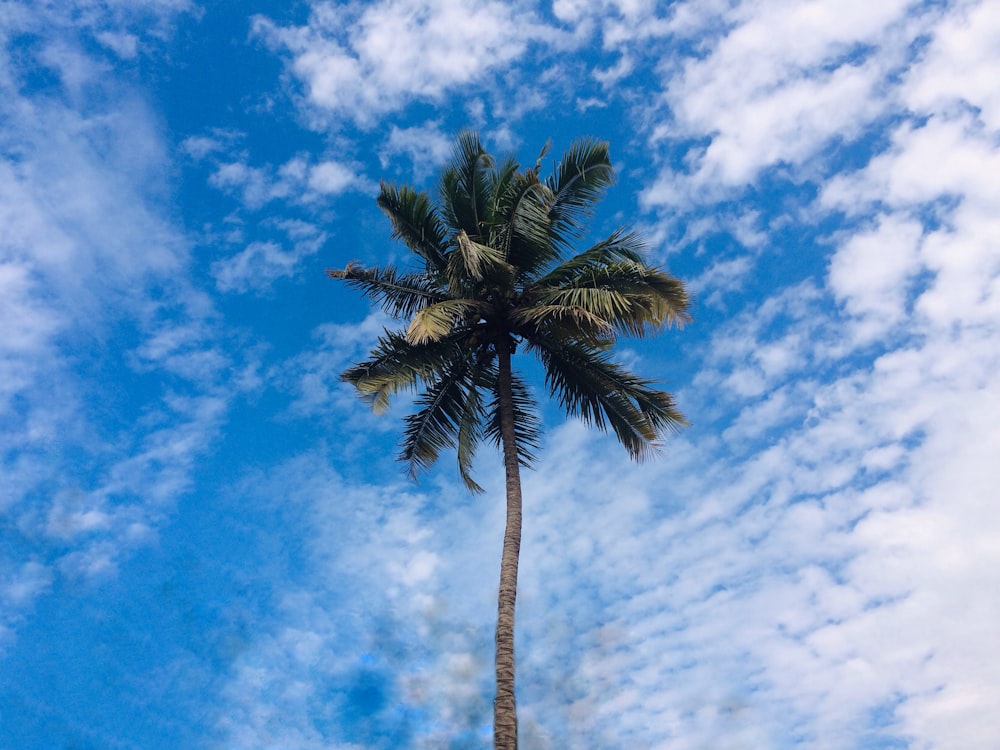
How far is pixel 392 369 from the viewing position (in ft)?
57.9

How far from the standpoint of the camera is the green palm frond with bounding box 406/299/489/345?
1556 cm

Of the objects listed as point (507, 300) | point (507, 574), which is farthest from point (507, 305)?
point (507, 574)

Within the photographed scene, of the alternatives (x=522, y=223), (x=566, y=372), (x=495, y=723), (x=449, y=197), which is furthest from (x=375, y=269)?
(x=495, y=723)

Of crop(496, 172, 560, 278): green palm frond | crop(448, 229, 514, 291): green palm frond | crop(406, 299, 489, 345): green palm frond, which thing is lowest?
crop(406, 299, 489, 345): green palm frond

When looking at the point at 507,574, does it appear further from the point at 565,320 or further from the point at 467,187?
the point at 467,187

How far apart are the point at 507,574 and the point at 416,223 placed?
8.07 meters

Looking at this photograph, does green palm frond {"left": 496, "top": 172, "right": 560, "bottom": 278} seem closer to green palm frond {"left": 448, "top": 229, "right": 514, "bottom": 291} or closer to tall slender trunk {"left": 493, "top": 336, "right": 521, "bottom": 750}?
green palm frond {"left": 448, "top": 229, "right": 514, "bottom": 291}

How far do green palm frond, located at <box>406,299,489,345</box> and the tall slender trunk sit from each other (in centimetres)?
95

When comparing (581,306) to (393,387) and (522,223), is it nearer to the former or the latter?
(522,223)

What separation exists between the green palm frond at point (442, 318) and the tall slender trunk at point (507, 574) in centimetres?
95

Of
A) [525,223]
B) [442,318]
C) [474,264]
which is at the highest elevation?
[525,223]

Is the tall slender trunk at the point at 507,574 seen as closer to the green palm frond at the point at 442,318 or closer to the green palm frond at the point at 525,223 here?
the green palm frond at the point at 442,318

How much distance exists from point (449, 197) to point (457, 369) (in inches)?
153

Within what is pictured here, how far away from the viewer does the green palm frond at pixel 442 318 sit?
15.6 meters
